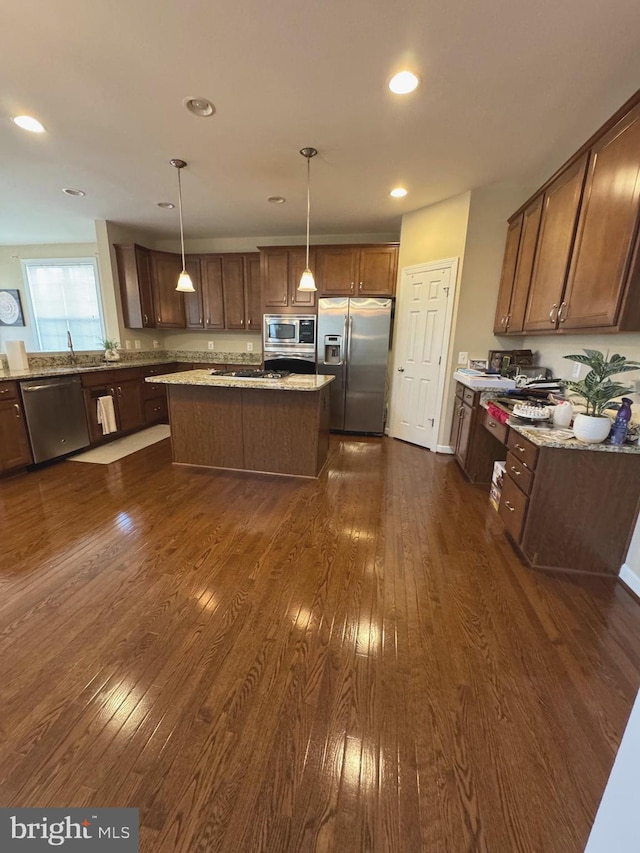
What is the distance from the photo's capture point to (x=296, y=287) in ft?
15.4

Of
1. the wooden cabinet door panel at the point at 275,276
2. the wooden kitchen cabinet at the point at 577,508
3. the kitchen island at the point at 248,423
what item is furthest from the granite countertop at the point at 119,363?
the wooden kitchen cabinet at the point at 577,508

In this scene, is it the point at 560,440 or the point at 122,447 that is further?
the point at 122,447

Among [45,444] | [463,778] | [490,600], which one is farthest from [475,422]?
[45,444]

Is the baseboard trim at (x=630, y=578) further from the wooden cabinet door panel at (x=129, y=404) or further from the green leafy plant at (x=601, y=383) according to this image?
the wooden cabinet door panel at (x=129, y=404)

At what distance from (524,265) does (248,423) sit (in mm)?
2881

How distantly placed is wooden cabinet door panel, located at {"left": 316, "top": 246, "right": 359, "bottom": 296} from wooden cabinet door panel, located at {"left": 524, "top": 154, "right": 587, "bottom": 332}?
88.2 inches

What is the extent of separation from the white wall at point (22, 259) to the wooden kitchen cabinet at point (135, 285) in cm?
158

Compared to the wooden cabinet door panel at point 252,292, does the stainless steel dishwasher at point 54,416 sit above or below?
below

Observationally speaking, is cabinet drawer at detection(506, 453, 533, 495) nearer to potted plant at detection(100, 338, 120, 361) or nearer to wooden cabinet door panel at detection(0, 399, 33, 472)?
wooden cabinet door panel at detection(0, 399, 33, 472)

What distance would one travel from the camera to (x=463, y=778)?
1.06 metres

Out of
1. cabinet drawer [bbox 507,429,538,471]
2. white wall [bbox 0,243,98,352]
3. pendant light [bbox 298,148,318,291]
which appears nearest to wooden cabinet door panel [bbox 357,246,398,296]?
pendant light [bbox 298,148,318,291]

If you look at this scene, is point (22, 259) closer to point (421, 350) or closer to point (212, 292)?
point (212, 292)

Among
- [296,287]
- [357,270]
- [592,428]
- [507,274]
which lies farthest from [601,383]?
[296,287]

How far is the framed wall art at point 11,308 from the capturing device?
6.10 m
